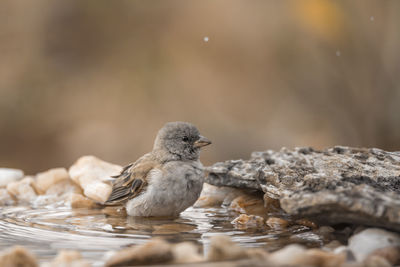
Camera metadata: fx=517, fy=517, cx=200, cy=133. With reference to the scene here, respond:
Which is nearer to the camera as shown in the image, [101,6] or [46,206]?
[46,206]

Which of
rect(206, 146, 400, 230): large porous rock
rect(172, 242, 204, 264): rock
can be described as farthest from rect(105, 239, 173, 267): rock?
rect(206, 146, 400, 230): large porous rock

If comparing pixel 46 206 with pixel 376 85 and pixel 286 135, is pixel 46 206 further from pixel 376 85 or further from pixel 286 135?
pixel 376 85

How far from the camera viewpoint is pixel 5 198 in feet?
13.9

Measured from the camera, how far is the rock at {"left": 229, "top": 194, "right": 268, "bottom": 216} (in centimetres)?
372

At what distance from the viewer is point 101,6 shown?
754 centimetres

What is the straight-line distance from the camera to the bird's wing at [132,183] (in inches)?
151

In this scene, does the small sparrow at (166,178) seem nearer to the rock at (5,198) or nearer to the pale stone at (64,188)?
the pale stone at (64,188)

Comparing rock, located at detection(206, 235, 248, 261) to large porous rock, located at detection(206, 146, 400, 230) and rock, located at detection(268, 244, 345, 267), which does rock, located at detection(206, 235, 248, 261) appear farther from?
large porous rock, located at detection(206, 146, 400, 230)

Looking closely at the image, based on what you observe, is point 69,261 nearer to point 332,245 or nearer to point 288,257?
point 288,257

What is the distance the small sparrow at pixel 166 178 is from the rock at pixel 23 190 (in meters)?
0.86

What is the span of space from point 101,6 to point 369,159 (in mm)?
5195

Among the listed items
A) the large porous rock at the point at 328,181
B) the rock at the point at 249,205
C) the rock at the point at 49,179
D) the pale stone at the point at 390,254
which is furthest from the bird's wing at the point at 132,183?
the pale stone at the point at 390,254

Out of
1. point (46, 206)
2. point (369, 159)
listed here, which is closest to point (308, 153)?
point (369, 159)

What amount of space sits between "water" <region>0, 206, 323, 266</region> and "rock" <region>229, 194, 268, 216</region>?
10cm
